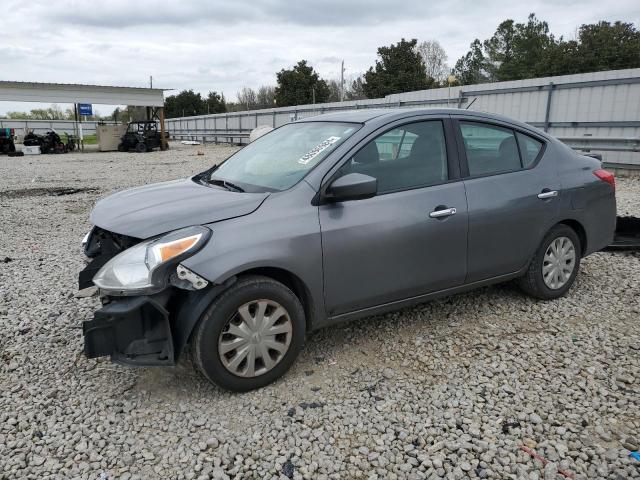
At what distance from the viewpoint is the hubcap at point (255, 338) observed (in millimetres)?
2916

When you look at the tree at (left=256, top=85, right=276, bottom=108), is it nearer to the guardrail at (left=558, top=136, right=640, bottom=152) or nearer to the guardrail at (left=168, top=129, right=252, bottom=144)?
the guardrail at (left=168, top=129, right=252, bottom=144)

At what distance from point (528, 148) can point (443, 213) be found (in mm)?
1248

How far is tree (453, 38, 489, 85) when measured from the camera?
51812mm

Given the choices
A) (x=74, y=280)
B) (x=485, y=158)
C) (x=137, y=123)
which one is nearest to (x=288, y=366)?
(x=485, y=158)

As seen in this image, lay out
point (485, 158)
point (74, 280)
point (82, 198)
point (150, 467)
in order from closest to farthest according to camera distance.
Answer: point (150, 467), point (485, 158), point (74, 280), point (82, 198)

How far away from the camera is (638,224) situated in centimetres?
630

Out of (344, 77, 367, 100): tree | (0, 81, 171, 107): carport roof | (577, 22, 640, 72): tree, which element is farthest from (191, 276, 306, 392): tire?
(344, 77, 367, 100): tree

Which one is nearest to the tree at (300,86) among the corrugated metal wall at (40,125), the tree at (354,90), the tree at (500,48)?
the tree at (354,90)

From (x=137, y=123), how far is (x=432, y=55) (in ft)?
157

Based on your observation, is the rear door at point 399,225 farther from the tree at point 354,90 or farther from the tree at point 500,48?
the tree at point 354,90

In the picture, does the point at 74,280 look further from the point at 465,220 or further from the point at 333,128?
the point at 465,220

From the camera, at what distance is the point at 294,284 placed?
3174 mm

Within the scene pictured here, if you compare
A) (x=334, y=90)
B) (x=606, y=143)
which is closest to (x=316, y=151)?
(x=606, y=143)

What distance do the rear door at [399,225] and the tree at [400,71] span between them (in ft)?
137
